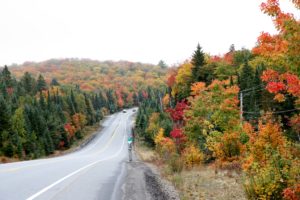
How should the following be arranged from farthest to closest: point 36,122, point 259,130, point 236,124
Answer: point 36,122, point 236,124, point 259,130

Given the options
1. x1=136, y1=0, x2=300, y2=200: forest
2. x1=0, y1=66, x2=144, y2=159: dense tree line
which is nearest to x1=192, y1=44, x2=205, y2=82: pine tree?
x1=136, y1=0, x2=300, y2=200: forest

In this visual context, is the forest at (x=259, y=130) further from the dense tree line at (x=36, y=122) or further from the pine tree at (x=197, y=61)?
the dense tree line at (x=36, y=122)

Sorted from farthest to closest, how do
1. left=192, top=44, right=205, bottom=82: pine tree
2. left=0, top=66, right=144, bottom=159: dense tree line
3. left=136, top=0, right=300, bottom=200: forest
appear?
left=192, top=44, right=205, bottom=82: pine tree, left=0, top=66, right=144, bottom=159: dense tree line, left=136, top=0, right=300, bottom=200: forest

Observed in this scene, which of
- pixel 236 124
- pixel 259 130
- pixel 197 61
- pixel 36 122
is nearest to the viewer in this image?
pixel 259 130

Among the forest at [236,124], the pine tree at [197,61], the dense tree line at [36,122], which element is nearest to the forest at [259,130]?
the forest at [236,124]

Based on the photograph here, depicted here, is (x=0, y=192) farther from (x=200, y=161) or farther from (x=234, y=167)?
(x=200, y=161)

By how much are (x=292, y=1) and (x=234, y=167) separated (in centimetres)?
1194

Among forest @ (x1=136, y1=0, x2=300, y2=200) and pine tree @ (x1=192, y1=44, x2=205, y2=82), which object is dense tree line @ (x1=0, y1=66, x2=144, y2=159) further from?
pine tree @ (x1=192, y1=44, x2=205, y2=82)

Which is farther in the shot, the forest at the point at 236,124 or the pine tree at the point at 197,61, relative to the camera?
the pine tree at the point at 197,61

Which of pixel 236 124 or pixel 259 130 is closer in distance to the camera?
pixel 259 130

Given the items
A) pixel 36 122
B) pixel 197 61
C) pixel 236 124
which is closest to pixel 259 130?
pixel 236 124

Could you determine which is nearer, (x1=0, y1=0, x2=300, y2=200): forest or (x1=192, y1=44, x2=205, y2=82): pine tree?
(x1=0, y1=0, x2=300, y2=200): forest

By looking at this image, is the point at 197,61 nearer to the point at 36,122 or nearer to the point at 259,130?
the point at 36,122

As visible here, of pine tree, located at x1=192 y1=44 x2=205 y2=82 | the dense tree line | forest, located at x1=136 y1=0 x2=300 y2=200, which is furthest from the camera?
pine tree, located at x1=192 y1=44 x2=205 y2=82
